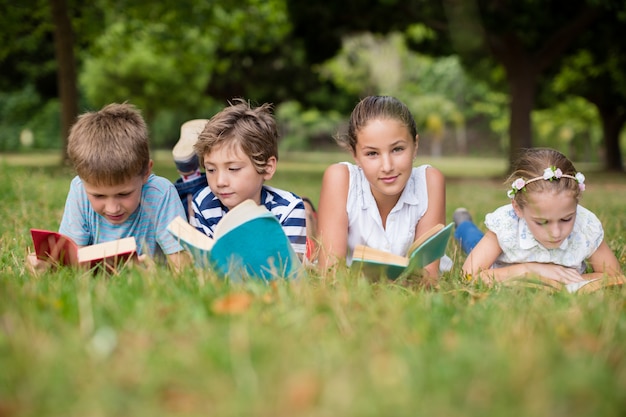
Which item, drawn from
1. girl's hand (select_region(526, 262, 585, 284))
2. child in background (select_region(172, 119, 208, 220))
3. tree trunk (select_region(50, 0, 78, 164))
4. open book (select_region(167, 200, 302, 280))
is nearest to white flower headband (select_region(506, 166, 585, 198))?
girl's hand (select_region(526, 262, 585, 284))

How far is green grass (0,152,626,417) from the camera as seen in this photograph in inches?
53.5

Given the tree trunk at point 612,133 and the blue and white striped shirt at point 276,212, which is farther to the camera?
the tree trunk at point 612,133

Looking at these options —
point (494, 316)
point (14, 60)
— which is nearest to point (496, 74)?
point (14, 60)

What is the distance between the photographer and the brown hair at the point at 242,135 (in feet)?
11.5

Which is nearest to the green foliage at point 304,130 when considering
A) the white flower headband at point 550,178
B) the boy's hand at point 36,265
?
the white flower headband at point 550,178

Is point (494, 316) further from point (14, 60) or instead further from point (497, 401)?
point (14, 60)

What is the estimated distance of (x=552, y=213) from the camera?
319 cm

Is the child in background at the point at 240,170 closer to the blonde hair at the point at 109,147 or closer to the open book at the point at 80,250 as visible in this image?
the blonde hair at the point at 109,147

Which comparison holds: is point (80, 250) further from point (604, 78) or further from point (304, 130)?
point (304, 130)

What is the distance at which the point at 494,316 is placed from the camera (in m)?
2.02

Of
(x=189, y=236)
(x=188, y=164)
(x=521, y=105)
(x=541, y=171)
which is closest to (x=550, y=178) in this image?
(x=541, y=171)

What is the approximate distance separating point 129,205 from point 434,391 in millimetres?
2281

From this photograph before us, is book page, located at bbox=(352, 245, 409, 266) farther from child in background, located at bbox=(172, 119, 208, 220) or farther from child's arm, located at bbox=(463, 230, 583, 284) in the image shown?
child in background, located at bbox=(172, 119, 208, 220)

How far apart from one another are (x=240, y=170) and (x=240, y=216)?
0.95 m
